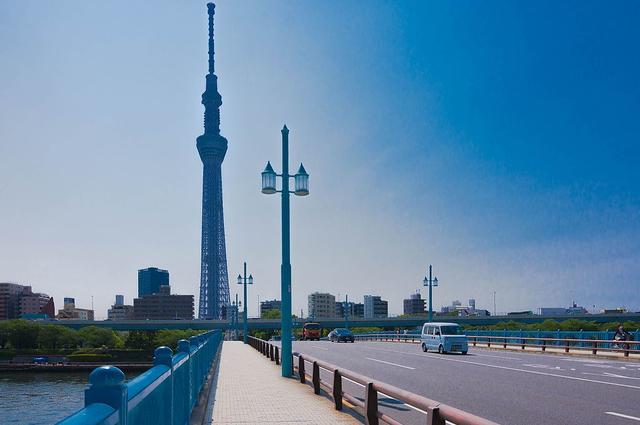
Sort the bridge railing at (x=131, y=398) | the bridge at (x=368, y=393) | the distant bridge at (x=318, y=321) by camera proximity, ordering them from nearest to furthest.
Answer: the bridge railing at (x=131, y=398) < the bridge at (x=368, y=393) < the distant bridge at (x=318, y=321)

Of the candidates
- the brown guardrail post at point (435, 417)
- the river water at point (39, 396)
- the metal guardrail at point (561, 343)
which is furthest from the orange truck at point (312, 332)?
the brown guardrail post at point (435, 417)

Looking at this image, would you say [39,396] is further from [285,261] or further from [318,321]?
[318,321]

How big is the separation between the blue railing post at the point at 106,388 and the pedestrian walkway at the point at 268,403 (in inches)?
319

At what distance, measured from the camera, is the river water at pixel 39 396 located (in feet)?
201

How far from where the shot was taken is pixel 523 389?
16.9 metres

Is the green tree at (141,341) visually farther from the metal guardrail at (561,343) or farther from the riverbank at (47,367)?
the metal guardrail at (561,343)

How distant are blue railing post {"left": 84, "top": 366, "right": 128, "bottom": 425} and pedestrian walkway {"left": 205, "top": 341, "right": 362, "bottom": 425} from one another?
810 cm

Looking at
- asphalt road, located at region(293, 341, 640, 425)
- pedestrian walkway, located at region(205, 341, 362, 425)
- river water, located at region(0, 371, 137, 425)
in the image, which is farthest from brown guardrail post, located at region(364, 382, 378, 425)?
river water, located at region(0, 371, 137, 425)

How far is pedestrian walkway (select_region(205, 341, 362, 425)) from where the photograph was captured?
11.5m

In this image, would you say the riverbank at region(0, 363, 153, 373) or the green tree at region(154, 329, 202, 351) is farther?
the green tree at region(154, 329, 202, 351)

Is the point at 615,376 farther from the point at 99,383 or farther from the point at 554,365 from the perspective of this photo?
the point at 99,383

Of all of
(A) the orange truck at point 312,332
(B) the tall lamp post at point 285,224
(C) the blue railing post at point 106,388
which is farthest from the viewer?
(A) the orange truck at point 312,332

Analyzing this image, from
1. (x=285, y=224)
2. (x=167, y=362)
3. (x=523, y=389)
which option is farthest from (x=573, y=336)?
(x=167, y=362)

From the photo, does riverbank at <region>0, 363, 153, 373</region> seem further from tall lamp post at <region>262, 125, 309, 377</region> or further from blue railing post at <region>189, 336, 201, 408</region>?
blue railing post at <region>189, 336, 201, 408</region>
